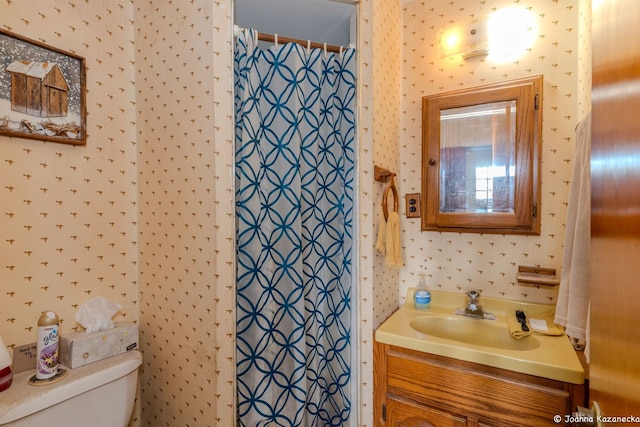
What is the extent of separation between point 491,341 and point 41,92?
2.01 metres

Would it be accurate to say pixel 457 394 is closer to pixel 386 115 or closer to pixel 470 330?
pixel 470 330

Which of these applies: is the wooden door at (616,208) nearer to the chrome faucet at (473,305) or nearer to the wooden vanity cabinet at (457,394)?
the wooden vanity cabinet at (457,394)

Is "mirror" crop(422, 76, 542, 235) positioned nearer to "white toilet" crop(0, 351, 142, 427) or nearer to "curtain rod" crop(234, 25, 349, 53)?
"curtain rod" crop(234, 25, 349, 53)

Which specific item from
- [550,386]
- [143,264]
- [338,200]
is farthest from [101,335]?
[550,386]

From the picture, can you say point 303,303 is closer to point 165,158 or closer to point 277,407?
point 277,407

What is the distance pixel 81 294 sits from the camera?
1.15m

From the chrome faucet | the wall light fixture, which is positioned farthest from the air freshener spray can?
the wall light fixture

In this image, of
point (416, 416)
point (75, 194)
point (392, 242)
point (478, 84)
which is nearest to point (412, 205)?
point (392, 242)

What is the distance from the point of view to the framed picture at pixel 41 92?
958 millimetres

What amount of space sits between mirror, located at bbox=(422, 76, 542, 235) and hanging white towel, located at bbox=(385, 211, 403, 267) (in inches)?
10.6

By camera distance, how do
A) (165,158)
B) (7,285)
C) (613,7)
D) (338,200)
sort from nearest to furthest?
(613,7) → (7,285) → (165,158) → (338,200)

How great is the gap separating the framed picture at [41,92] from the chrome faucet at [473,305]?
179 centimetres

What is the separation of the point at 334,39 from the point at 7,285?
5.49 ft

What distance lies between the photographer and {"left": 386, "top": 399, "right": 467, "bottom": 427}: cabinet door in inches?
43.9
